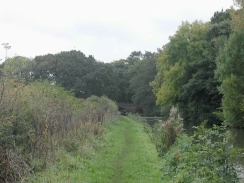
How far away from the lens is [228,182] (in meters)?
7.83

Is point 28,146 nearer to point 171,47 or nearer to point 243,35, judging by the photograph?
point 243,35

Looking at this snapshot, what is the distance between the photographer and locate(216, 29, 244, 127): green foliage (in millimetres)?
33000

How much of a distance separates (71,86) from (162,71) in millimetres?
19104

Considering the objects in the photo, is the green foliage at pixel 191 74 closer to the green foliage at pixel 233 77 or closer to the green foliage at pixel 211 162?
the green foliage at pixel 233 77

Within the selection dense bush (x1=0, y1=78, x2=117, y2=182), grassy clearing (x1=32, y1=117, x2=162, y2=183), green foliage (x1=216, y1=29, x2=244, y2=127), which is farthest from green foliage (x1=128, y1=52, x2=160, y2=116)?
dense bush (x1=0, y1=78, x2=117, y2=182)

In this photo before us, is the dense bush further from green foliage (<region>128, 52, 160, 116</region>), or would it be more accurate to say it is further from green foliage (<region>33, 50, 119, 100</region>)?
green foliage (<region>128, 52, 160, 116</region>)

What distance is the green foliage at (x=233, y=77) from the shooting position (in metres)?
33.0

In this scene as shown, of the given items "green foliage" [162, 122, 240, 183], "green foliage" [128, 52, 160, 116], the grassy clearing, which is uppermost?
"green foliage" [128, 52, 160, 116]

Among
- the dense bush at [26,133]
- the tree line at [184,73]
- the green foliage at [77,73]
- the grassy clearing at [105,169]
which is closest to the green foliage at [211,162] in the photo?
the grassy clearing at [105,169]

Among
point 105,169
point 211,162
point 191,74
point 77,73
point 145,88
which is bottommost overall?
point 105,169

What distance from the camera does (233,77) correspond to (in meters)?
33.2

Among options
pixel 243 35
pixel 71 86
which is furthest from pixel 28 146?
pixel 71 86

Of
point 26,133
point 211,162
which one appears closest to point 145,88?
point 26,133

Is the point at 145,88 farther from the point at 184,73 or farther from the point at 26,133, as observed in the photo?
the point at 26,133
